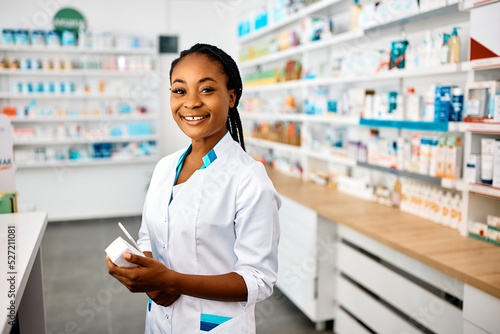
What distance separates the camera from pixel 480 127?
86.7 inches

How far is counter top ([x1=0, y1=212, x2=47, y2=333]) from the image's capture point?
3.84 feet

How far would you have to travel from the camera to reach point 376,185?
345 cm

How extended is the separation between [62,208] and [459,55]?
5712mm

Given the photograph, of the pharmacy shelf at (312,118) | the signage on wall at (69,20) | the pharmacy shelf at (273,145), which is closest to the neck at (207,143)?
the pharmacy shelf at (312,118)

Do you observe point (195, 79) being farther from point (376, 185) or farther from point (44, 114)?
→ point (44, 114)

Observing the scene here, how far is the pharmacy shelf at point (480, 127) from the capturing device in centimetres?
212

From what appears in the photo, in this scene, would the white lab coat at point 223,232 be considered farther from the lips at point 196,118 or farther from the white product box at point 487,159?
the white product box at point 487,159

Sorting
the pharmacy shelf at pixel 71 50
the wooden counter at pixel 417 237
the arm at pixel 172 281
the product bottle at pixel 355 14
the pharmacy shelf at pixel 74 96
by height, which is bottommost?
the wooden counter at pixel 417 237

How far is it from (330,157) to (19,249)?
2659mm

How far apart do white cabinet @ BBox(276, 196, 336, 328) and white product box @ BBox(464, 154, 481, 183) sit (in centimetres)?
103

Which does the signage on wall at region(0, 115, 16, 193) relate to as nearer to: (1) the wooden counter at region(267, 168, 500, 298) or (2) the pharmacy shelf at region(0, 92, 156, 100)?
(1) the wooden counter at region(267, 168, 500, 298)

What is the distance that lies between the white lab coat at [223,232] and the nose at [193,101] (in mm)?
147

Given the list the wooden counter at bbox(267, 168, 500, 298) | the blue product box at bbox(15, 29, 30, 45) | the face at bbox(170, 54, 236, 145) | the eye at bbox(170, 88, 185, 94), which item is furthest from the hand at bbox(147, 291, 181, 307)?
the blue product box at bbox(15, 29, 30, 45)

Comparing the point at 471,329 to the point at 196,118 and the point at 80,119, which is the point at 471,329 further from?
the point at 80,119
